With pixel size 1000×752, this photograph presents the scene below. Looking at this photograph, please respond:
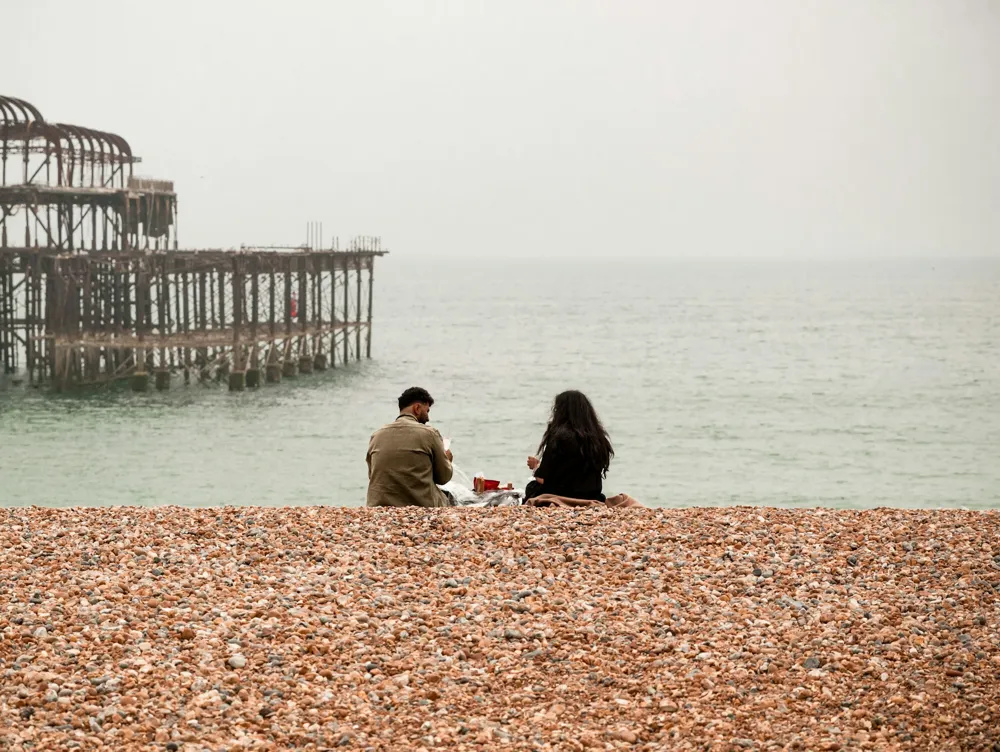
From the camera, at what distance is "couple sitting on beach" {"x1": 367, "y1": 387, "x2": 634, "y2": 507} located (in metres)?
8.90

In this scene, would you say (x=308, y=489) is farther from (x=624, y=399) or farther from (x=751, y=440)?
(x=624, y=399)

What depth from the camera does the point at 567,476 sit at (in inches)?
355

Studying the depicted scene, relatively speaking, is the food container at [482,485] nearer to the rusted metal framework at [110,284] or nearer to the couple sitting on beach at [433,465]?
the couple sitting on beach at [433,465]

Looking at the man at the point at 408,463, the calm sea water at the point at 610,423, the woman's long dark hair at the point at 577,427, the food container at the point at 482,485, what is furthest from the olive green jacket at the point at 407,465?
the calm sea water at the point at 610,423

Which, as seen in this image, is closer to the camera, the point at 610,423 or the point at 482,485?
the point at 482,485

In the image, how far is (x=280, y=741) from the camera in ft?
17.4

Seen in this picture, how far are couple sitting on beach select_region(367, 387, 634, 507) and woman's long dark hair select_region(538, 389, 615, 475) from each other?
0.01 metres

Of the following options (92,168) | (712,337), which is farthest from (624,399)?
(712,337)

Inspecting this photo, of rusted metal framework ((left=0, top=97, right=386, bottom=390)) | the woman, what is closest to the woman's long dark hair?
the woman

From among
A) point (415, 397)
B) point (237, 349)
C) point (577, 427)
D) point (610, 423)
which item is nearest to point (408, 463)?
point (415, 397)

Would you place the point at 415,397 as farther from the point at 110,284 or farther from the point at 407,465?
the point at 110,284

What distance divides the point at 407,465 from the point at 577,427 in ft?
4.30

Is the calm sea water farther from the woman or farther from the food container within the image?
the woman

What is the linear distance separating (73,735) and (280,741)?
875 mm
